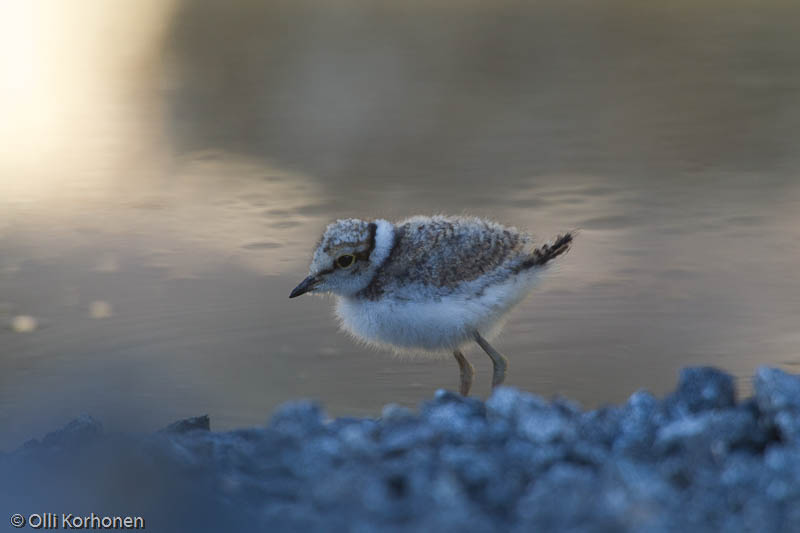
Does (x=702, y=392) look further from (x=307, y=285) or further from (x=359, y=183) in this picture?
(x=359, y=183)

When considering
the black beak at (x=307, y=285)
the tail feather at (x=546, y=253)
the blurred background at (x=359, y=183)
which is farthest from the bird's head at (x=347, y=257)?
the tail feather at (x=546, y=253)

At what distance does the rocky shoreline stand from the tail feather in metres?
0.94

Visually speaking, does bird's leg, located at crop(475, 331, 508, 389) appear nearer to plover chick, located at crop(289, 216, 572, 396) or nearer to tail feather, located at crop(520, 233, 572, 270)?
plover chick, located at crop(289, 216, 572, 396)

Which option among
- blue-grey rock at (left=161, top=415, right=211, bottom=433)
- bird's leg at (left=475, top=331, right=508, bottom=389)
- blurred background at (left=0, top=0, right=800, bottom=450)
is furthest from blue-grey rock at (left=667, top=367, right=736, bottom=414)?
blue-grey rock at (left=161, top=415, right=211, bottom=433)

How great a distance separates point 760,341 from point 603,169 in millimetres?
2212

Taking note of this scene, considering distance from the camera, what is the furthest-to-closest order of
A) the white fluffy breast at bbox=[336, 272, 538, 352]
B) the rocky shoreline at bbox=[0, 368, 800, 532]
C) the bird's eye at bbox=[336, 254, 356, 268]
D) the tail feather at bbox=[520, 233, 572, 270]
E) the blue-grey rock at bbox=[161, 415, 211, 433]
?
the tail feather at bbox=[520, 233, 572, 270]
the bird's eye at bbox=[336, 254, 356, 268]
the white fluffy breast at bbox=[336, 272, 538, 352]
the blue-grey rock at bbox=[161, 415, 211, 433]
the rocky shoreline at bbox=[0, 368, 800, 532]

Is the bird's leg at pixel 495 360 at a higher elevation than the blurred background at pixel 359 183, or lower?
lower

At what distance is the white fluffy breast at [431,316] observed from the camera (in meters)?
3.98

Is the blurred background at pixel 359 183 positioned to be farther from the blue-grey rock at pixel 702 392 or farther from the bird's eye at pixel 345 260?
the blue-grey rock at pixel 702 392

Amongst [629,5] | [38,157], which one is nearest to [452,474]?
[38,157]

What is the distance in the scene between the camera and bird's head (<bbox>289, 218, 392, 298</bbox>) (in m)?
4.09

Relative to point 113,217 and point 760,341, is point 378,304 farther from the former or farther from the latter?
point 113,217

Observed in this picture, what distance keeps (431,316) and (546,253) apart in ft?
1.66

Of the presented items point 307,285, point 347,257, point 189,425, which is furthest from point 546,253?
point 189,425
